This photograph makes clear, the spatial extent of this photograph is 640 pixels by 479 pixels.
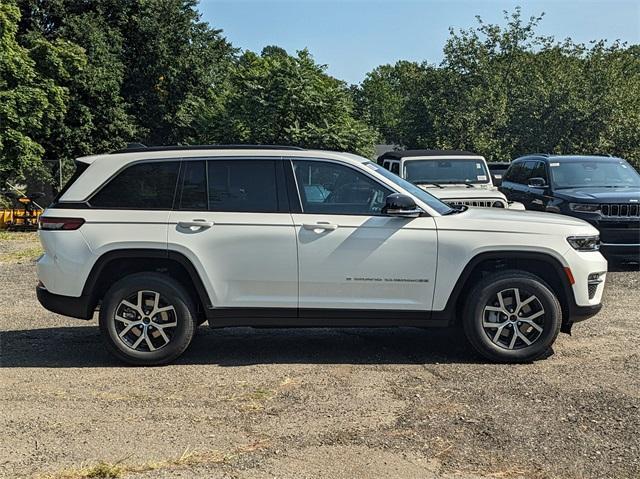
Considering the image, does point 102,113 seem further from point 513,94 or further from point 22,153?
point 513,94

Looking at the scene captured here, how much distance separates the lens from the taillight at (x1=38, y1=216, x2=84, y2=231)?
5805mm

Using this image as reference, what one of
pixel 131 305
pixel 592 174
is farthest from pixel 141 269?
pixel 592 174

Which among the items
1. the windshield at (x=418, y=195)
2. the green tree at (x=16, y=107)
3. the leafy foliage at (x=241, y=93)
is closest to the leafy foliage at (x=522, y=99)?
the leafy foliage at (x=241, y=93)

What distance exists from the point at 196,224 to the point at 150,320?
0.91 metres

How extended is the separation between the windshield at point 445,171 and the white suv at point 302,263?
6.29m

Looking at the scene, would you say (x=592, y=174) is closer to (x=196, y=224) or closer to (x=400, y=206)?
(x=400, y=206)

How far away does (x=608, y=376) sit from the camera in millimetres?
5484

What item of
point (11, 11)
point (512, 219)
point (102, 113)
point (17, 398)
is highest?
point (11, 11)

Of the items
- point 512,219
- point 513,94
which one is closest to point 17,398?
point 512,219

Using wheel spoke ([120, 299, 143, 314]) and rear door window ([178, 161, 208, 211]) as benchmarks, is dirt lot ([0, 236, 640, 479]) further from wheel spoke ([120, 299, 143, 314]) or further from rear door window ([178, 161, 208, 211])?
rear door window ([178, 161, 208, 211])

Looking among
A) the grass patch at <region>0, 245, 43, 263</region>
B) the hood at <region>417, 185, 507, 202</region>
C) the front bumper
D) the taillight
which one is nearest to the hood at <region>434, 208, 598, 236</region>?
the taillight

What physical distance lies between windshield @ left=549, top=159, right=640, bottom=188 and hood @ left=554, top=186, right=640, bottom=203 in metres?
0.28

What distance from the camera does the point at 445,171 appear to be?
12.3 meters

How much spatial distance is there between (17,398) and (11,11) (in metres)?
17.6
